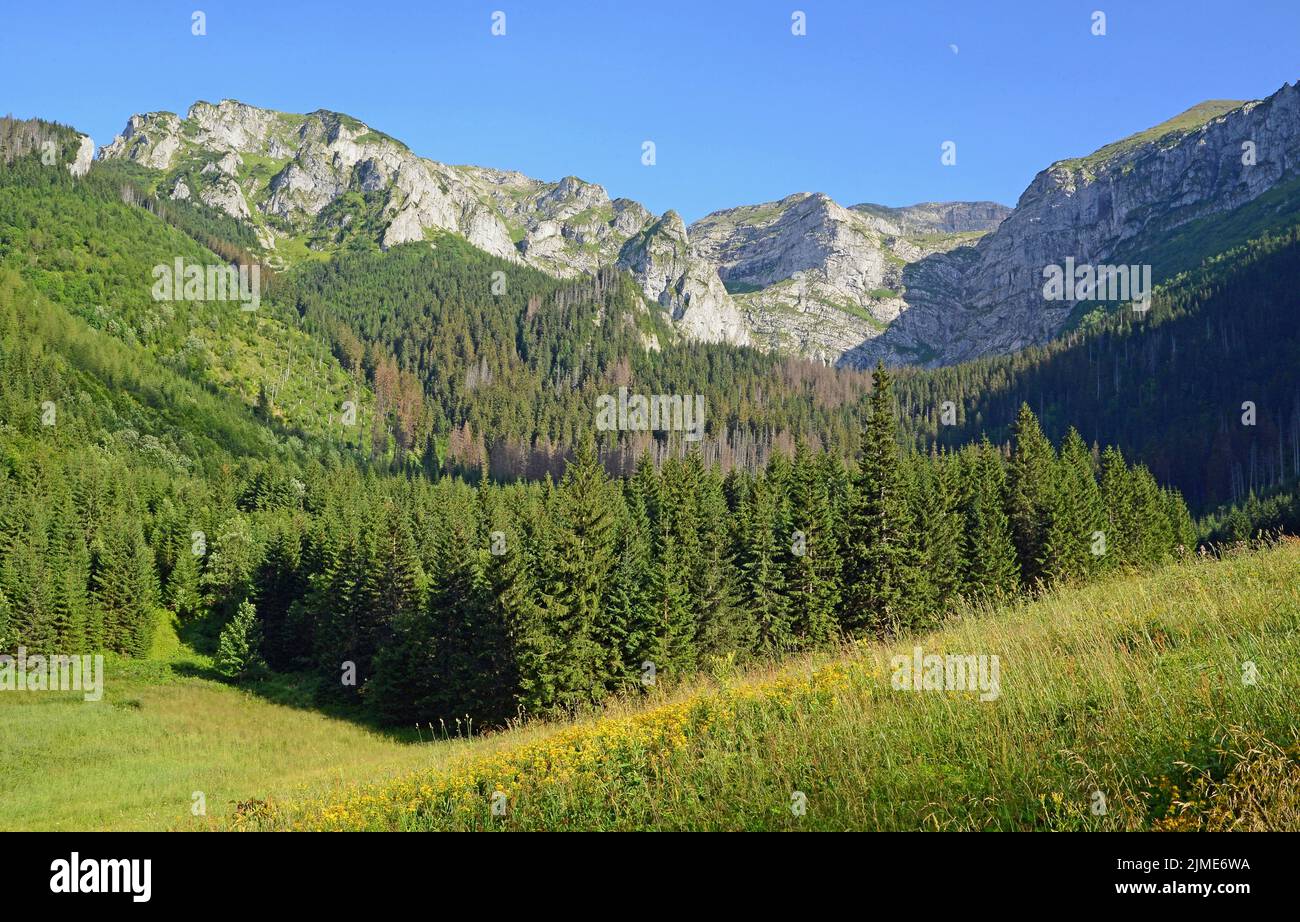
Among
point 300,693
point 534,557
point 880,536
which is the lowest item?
point 300,693

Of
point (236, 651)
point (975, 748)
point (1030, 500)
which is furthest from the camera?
point (236, 651)

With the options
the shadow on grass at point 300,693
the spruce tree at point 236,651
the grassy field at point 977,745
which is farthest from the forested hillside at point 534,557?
the grassy field at point 977,745

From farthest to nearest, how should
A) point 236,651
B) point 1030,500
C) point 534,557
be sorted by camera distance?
point 236,651 → point 1030,500 → point 534,557

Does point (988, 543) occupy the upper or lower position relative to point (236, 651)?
upper

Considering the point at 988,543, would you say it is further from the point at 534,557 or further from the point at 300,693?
the point at 300,693

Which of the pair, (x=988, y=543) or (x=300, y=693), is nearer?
(x=988, y=543)

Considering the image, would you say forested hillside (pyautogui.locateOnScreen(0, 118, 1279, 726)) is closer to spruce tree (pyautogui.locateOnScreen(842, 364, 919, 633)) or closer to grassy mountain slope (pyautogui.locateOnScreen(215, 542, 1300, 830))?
spruce tree (pyautogui.locateOnScreen(842, 364, 919, 633))

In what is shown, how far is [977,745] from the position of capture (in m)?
8.23

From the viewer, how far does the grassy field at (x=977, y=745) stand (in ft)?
22.6

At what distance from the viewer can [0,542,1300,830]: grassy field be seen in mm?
6879

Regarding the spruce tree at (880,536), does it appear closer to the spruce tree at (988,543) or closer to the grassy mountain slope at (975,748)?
the spruce tree at (988,543)

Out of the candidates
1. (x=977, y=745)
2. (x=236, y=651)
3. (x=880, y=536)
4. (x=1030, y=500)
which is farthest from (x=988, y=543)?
(x=236, y=651)
